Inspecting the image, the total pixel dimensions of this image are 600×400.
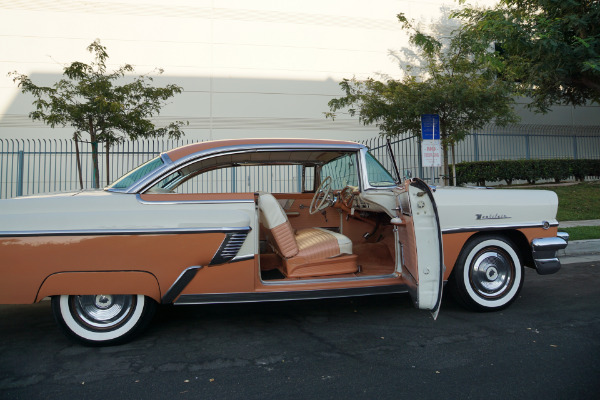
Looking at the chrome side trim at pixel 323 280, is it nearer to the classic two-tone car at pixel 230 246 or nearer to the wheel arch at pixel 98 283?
the classic two-tone car at pixel 230 246

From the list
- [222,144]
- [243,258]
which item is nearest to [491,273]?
[243,258]

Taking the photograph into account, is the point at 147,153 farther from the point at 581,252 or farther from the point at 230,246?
the point at 581,252

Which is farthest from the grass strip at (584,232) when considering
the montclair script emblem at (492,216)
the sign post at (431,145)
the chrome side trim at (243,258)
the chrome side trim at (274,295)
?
the chrome side trim at (243,258)

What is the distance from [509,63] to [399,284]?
11.7 metres

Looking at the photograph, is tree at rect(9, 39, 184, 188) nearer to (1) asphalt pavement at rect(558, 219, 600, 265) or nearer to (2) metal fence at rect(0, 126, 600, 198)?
(2) metal fence at rect(0, 126, 600, 198)

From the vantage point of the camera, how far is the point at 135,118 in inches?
373

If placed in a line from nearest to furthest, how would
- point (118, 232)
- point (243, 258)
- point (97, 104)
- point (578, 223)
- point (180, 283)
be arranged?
1. point (118, 232)
2. point (180, 283)
3. point (243, 258)
4. point (97, 104)
5. point (578, 223)

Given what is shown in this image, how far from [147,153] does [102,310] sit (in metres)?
9.77

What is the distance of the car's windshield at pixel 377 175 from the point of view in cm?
405

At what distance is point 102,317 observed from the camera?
Answer: 3.24 meters

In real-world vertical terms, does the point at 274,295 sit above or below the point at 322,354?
above

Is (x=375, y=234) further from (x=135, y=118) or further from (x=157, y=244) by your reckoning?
(x=135, y=118)

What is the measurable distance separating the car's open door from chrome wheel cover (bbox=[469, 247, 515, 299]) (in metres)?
Result: 0.89

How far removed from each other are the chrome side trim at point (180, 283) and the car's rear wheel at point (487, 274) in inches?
91.8
